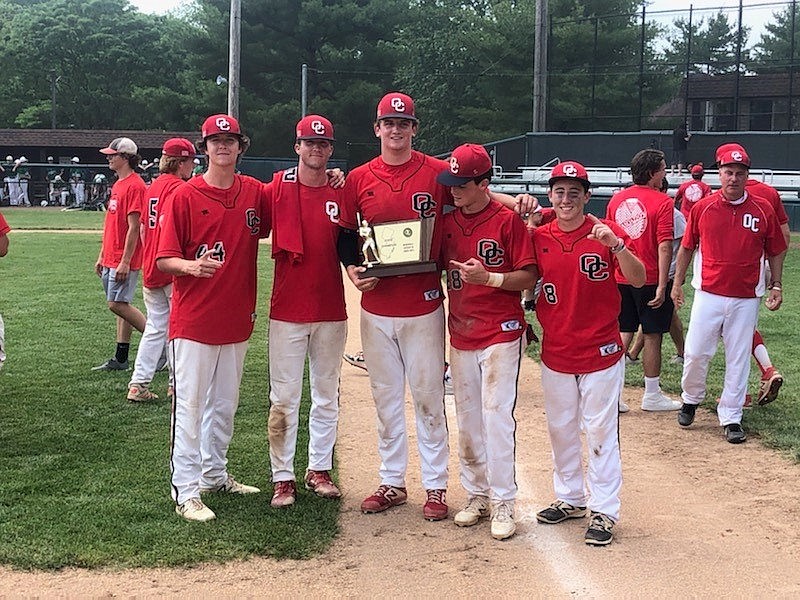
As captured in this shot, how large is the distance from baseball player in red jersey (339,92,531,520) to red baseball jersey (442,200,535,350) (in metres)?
0.14

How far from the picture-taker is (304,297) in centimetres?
486

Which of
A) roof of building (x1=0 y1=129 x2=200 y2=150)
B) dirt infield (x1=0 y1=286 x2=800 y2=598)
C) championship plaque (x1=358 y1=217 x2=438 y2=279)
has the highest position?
roof of building (x1=0 y1=129 x2=200 y2=150)

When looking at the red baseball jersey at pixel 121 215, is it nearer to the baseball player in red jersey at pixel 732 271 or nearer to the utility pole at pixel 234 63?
the baseball player in red jersey at pixel 732 271

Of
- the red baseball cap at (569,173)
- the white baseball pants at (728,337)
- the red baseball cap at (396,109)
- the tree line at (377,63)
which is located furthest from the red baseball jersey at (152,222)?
the tree line at (377,63)

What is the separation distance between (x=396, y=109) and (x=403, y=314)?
1053mm

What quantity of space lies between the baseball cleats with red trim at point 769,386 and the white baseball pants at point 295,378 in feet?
12.3

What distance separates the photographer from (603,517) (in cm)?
455

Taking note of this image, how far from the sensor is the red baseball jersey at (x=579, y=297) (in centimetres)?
452

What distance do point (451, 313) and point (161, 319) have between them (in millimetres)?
3301

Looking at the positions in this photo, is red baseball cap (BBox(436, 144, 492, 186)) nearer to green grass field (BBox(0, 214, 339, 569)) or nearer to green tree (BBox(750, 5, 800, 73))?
green grass field (BBox(0, 214, 339, 569))

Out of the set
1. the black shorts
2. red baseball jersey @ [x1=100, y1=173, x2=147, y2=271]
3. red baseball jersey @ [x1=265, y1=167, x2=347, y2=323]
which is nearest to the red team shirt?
the black shorts

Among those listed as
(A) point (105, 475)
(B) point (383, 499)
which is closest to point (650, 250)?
(B) point (383, 499)

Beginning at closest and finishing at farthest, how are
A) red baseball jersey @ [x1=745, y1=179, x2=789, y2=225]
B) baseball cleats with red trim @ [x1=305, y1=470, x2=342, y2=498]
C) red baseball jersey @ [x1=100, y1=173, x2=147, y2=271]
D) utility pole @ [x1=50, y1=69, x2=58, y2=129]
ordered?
baseball cleats with red trim @ [x1=305, y1=470, x2=342, y2=498], red baseball jersey @ [x1=745, y1=179, x2=789, y2=225], red baseball jersey @ [x1=100, y1=173, x2=147, y2=271], utility pole @ [x1=50, y1=69, x2=58, y2=129]

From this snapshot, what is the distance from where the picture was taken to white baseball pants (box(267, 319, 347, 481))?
16.1ft
